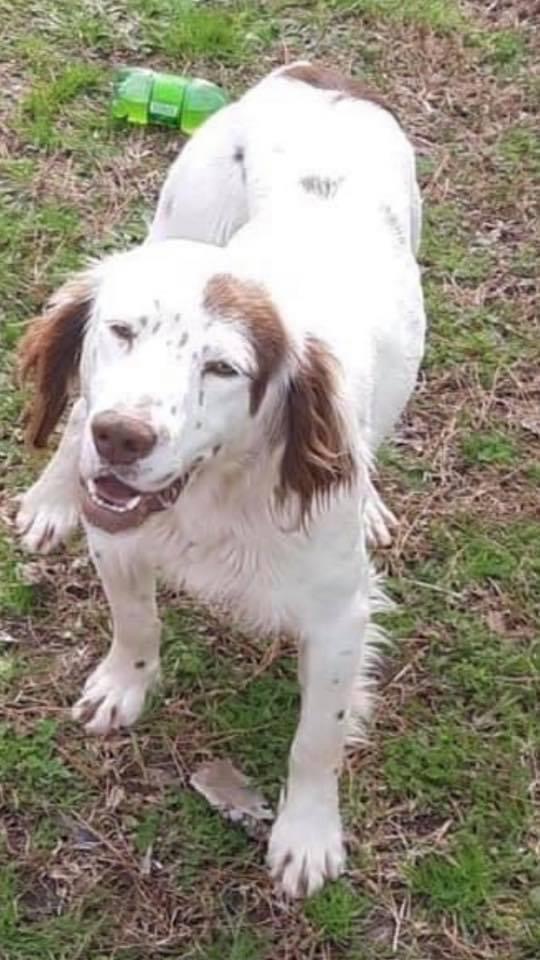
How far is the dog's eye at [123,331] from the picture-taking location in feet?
9.17

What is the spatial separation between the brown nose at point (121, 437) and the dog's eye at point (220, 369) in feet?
0.59

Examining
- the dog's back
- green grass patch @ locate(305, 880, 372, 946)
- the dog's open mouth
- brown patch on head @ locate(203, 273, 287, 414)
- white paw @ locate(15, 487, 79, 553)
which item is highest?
brown patch on head @ locate(203, 273, 287, 414)

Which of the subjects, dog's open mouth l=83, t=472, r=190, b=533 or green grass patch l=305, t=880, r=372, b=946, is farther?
green grass patch l=305, t=880, r=372, b=946

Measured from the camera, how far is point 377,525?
4176 mm

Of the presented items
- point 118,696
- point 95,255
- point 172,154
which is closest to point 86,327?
point 118,696

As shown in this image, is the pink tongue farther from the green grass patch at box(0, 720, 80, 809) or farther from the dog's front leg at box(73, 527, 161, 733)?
the green grass patch at box(0, 720, 80, 809)

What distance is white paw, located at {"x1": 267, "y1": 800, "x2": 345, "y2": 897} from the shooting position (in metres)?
3.56

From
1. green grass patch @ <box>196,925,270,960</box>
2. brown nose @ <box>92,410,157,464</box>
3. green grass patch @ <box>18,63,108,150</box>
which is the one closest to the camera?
brown nose @ <box>92,410,157,464</box>

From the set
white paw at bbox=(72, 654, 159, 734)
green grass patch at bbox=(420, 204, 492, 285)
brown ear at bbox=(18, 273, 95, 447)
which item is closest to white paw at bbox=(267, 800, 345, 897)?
white paw at bbox=(72, 654, 159, 734)

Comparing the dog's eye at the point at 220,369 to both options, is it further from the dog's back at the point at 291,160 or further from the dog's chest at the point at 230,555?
the dog's back at the point at 291,160

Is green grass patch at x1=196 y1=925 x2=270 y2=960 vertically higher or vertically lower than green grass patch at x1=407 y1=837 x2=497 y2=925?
lower

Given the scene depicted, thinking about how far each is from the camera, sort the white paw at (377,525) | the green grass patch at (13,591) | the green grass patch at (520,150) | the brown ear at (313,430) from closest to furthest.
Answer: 1. the brown ear at (313,430)
2. the green grass patch at (13,591)
3. the white paw at (377,525)
4. the green grass patch at (520,150)

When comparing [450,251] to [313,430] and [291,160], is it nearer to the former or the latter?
[291,160]

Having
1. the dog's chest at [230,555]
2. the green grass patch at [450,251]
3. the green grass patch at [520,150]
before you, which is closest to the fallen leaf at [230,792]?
the dog's chest at [230,555]
